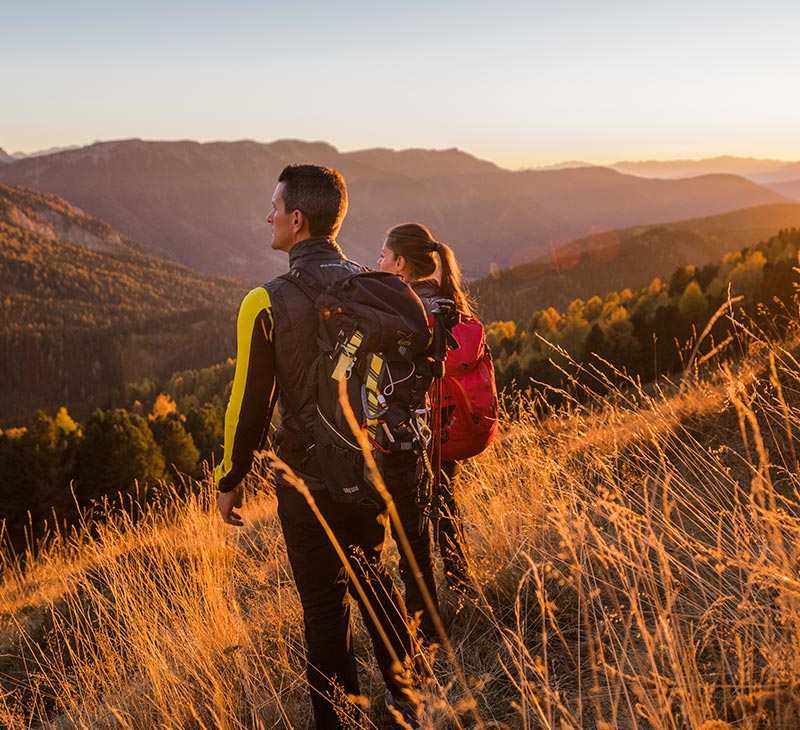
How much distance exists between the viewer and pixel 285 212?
2.43 metres

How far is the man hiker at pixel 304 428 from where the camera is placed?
90.0 inches

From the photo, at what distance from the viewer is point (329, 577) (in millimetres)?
2439

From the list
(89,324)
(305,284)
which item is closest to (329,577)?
(305,284)

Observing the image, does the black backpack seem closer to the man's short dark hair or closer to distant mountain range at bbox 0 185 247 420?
the man's short dark hair

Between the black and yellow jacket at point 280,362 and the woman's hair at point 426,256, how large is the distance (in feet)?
2.81

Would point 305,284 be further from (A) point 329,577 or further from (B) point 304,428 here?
(A) point 329,577

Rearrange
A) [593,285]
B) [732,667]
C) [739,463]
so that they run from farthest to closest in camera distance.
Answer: [593,285] → [739,463] → [732,667]

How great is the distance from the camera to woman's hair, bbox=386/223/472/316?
10.7 feet

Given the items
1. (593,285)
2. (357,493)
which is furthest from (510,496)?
(593,285)

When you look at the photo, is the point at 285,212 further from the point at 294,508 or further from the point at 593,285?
the point at 593,285

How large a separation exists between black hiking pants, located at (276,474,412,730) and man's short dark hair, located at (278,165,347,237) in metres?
0.99

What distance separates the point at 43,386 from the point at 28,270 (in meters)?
62.1

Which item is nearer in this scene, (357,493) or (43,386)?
(357,493)

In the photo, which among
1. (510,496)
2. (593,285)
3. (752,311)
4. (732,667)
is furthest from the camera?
(593,285)
